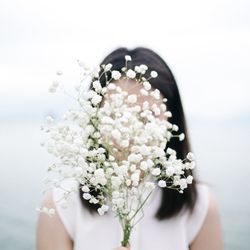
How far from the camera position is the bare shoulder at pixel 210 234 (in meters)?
1.85

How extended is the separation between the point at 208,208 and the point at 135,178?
626mm

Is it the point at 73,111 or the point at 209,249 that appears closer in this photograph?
the point at 73,111

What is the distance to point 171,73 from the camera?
1775 millimetres

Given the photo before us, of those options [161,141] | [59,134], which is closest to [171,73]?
[161,141]

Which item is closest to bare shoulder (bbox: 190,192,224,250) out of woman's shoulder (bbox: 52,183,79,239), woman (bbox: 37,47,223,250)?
woman (bbox: 37,47,223,250)

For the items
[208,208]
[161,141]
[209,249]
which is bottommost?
[209,249]

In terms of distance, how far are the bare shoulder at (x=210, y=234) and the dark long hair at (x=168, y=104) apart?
2.8 inches

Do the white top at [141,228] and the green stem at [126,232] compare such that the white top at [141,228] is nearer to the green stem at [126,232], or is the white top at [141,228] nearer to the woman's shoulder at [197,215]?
the woman's shoulder at [197,215]

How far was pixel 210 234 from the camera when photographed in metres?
1.85

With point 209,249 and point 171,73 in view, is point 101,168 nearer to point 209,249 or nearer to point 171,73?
point 171,73

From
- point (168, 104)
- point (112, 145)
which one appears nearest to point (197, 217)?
point (168, 104)

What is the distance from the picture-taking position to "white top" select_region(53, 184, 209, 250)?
1.80 meters

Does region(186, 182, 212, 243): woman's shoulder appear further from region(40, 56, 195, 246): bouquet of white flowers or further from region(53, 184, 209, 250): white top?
region(40, 56, 195, 246): bouquet of white flowers

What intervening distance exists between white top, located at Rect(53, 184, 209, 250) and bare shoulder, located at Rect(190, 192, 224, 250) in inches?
0.6
